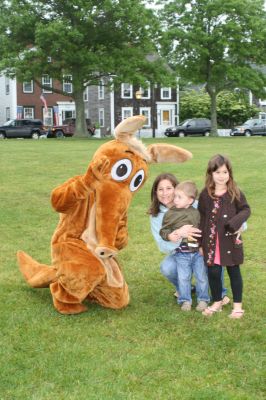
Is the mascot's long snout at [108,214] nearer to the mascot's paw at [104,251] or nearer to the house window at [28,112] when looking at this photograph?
the mascot's paw at [104,251]

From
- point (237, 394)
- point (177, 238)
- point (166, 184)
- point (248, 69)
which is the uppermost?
point (248, 69)

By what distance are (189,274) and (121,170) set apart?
1091 millimetres

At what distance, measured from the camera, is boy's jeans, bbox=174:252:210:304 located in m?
4.68

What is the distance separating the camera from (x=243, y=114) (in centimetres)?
5281

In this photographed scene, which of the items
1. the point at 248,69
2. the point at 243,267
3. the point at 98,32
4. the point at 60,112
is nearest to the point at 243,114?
the point at 248,69

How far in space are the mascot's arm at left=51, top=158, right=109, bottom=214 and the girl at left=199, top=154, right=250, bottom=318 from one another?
→ 87cm

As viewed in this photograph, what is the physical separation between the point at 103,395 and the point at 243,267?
→ 3.13 meters

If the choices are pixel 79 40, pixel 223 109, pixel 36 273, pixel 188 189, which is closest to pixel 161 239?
pixel 188 189

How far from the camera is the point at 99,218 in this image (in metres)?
4.33

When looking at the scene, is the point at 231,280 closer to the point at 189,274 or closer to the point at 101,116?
the point at 189,274

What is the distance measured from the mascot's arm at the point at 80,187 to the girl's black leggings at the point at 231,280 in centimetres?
118

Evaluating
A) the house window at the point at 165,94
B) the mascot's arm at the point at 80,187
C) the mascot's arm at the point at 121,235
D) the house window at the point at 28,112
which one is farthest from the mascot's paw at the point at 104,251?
the house window at the point at 165,94

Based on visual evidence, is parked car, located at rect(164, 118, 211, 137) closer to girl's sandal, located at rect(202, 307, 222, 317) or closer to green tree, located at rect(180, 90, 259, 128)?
green tree, located at rect(180, 90, 259, 128)

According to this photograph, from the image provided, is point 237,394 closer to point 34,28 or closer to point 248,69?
point 34,28
